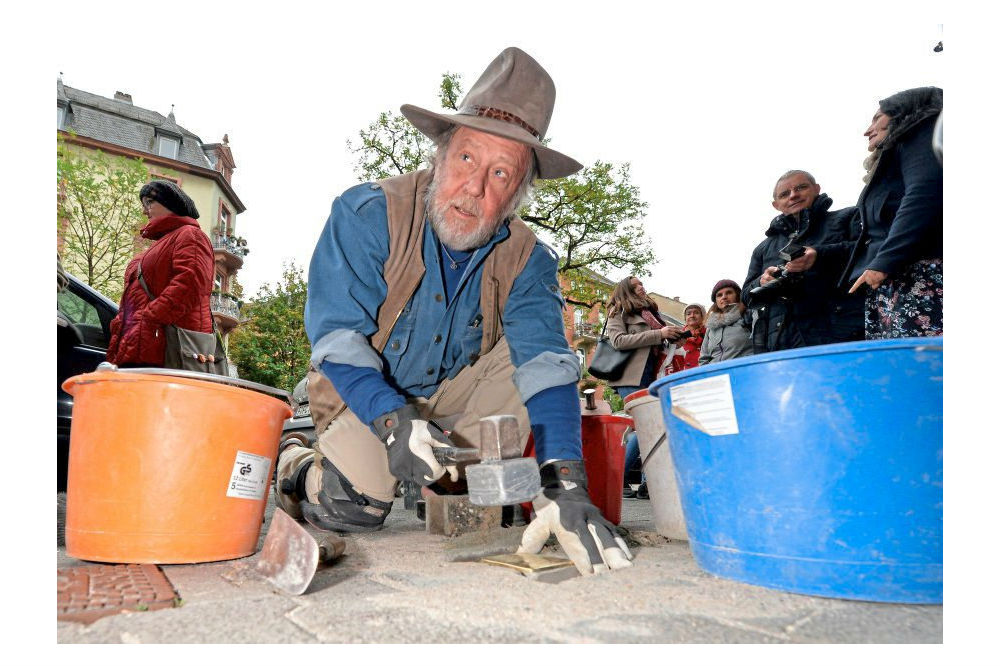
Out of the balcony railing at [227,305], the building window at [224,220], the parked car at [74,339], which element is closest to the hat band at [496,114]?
the parked car at [74,339]

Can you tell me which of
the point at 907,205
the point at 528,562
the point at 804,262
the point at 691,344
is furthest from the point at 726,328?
the point at 528,562

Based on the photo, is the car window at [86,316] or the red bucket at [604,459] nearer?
the red bucket at [604,459]

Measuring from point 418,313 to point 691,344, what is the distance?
3.31 m

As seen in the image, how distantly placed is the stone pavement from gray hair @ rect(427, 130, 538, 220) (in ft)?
4.83

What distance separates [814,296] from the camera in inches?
110

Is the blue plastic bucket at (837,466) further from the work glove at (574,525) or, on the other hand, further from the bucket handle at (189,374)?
the bucket handle at (189,374)

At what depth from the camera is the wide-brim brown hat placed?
220 cm

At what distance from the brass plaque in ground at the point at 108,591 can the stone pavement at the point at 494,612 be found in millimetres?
35

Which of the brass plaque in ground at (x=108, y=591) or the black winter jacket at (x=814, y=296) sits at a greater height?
the black winter jacket at (x=814, y=296)

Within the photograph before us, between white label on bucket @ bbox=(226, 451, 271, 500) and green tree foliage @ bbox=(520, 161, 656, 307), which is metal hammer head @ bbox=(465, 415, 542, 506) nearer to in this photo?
white label on bucket @ bbox=(226, 451, 271, 500)

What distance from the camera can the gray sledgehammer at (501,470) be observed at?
55.7 inches

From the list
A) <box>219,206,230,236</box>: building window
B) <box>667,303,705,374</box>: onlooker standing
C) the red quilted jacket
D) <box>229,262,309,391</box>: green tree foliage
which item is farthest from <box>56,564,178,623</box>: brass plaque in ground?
<box>219,206,230,236</box>: building window
